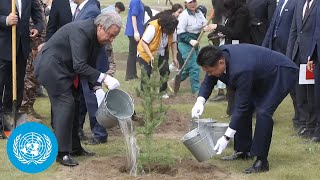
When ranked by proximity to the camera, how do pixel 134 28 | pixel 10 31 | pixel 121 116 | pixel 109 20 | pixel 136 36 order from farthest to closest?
pixel 134 28 → pixel 136 36 → pixel 10 31 → pixel 121 116 → pixel 109 20

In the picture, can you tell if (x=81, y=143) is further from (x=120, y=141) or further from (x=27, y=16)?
(x=27, y=16)

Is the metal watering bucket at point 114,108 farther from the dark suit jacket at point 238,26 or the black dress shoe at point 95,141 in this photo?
the dark suit jacket at point 238,26

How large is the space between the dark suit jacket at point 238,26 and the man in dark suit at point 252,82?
8.46ft

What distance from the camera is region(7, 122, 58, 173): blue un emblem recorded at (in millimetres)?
7066

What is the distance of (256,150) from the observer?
25.0ft

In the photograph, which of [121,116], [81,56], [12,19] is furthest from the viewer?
[12,19]

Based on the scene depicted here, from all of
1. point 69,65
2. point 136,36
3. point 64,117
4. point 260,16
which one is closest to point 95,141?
point 64,117

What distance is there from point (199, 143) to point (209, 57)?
3.03 ft

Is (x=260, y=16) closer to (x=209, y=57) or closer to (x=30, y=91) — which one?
(x=30, y=91)

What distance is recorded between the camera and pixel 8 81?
31.5 feet

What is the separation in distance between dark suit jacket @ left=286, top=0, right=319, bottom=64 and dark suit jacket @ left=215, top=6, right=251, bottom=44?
0.86m

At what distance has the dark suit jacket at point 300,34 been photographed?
9211 mm

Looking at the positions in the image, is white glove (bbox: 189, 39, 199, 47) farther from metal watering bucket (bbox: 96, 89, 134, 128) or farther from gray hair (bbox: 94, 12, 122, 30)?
gray hair (bbox: 94, 12, 122, 30)

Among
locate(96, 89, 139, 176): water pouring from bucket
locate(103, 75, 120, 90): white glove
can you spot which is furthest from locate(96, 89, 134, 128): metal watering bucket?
locate(103, 75, 120, 90): white glove
